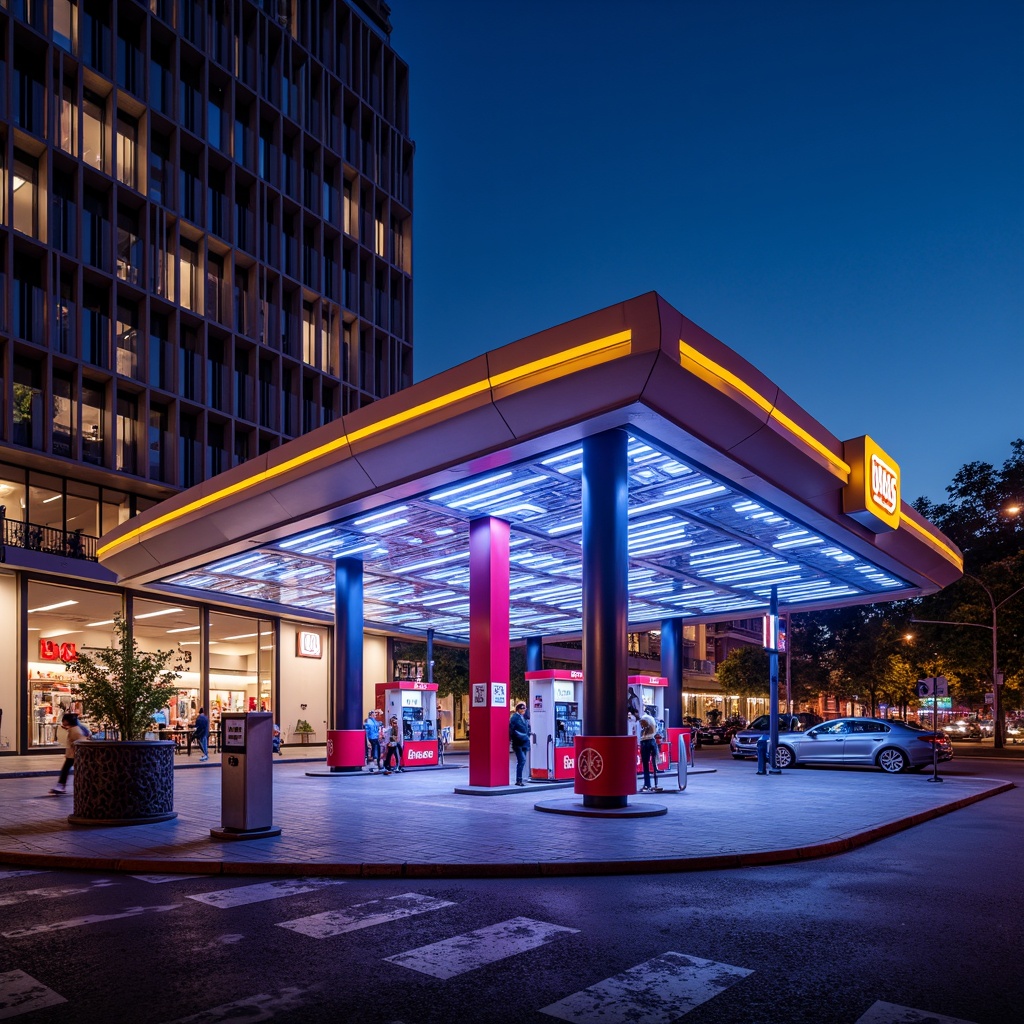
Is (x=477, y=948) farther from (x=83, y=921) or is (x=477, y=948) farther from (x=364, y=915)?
(x=83, y=921)

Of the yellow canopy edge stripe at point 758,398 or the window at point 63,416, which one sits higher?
the window at point 63,416

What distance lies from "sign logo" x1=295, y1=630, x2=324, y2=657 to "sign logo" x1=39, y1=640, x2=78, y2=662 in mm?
8667

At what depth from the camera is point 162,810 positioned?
1354 centimetres

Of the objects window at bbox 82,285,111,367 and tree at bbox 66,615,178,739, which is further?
window at bbox 82,285,111,367

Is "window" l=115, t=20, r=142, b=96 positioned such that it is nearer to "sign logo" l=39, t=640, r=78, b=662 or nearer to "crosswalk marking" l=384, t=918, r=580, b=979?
"sign logo" l=39, t=640, r=78, b=662

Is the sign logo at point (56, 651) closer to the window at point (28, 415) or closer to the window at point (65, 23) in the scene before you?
the window at point (28, 415)

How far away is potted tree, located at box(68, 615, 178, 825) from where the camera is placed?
13125 mm

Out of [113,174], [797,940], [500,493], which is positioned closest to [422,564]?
[500,493]

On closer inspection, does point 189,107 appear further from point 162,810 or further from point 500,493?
point 162,810

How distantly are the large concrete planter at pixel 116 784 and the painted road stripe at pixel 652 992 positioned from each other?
30.3 ft

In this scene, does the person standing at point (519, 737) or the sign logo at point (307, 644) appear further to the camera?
the sign logo at point (307, 644)

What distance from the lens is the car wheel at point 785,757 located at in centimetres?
2788

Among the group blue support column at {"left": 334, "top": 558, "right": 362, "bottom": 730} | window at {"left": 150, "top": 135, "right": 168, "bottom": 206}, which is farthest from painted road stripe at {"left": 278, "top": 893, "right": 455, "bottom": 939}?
window at {"left": 150, "top": 135, "right": 168, "bottom": 206}

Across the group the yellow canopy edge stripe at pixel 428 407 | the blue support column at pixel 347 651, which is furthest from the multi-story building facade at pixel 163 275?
the yellow canopy edge stripe at pixel 428 407
